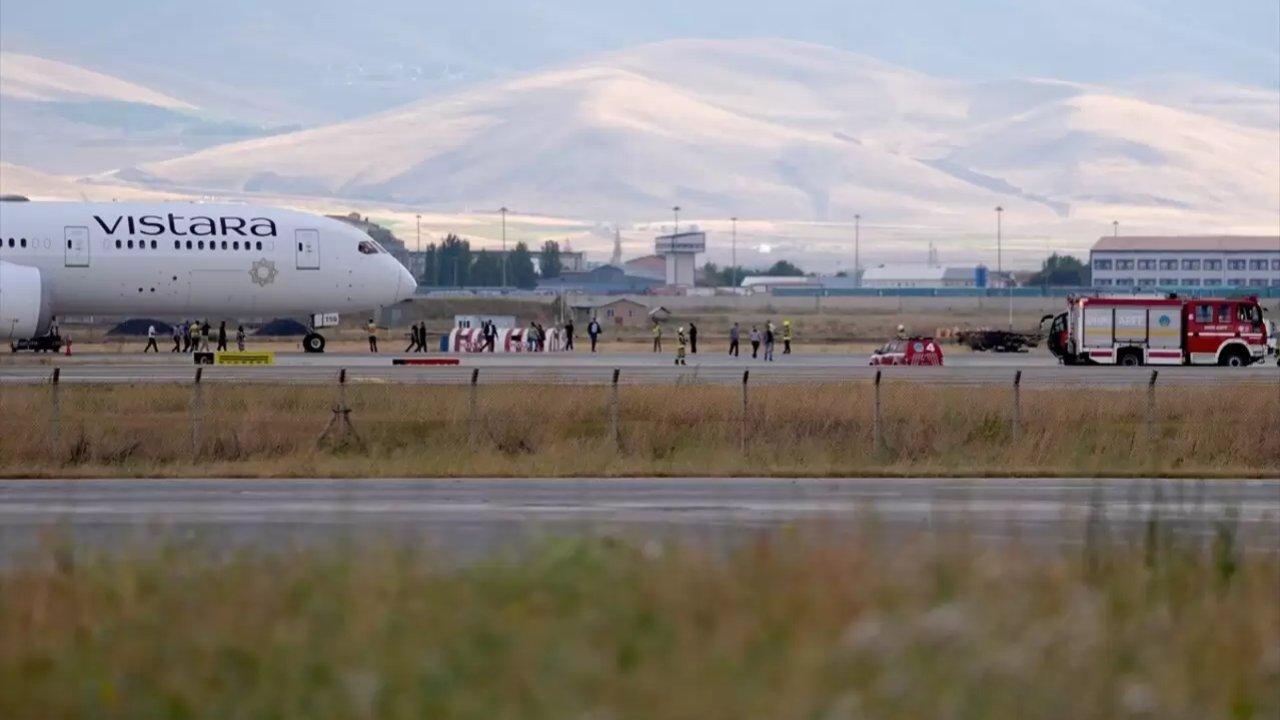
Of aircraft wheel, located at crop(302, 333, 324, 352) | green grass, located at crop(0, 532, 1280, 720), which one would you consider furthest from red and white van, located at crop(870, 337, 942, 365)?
green grass, located at crop(0, 532, 1280, 720)

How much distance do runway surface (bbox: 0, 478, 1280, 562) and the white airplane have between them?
112 ft

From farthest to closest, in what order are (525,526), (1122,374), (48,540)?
(1122,374)
(525,526)
(48,540)

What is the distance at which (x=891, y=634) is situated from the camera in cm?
1120

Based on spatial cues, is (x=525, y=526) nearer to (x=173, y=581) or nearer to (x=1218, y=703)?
(x=173, y=581)

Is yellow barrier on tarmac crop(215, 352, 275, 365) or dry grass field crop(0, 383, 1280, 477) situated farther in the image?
yellow barrier on tarmac crop(215, 352, 275, 365)

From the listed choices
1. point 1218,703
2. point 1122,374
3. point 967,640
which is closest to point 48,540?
point 967,640

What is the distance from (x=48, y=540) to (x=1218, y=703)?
28.7 ft

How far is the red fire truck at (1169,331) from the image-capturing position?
62.3 metres

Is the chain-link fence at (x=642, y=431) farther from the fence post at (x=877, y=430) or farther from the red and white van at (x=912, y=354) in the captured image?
the red and white van at (x=912, y=354)

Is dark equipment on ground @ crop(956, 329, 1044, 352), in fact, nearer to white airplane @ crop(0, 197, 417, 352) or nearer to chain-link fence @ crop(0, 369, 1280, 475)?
white airplane @ crop(0, 197, 417, 352)

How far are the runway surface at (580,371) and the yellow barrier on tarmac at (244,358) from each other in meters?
0.57

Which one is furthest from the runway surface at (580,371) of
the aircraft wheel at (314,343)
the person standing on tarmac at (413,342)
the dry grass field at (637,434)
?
the person standing on tarmac at (413,342)

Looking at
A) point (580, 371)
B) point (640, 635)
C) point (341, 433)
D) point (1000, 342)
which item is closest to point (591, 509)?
point (341, 433)

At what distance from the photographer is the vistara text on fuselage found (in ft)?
205
